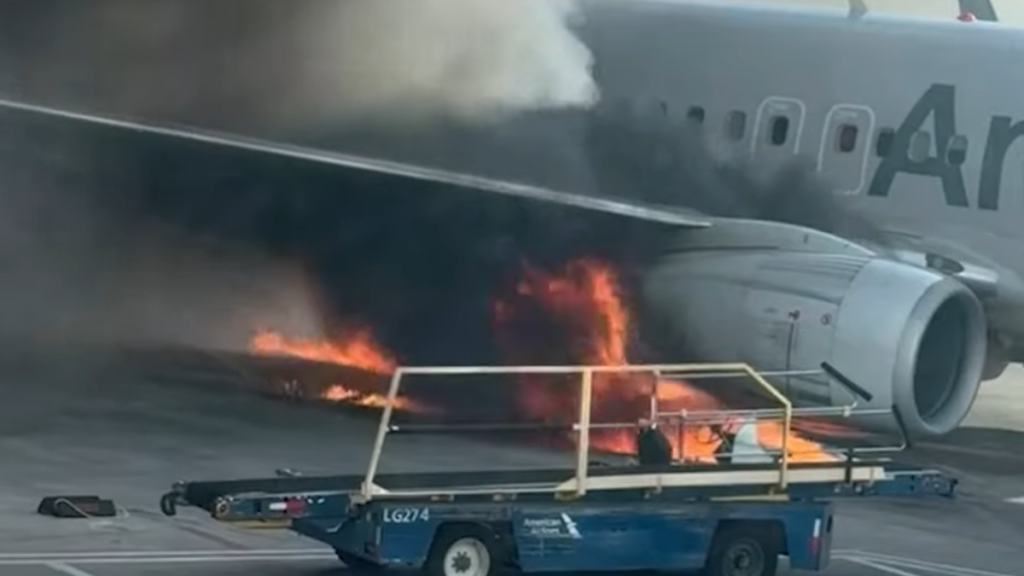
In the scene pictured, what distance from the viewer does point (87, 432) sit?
26250 millimetres

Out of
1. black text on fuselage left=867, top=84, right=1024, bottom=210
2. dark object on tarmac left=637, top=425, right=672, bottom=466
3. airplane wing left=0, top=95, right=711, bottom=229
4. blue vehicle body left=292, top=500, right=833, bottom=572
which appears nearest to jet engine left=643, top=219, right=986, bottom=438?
airplane wing left=0, top=95, right=711, bottom=229

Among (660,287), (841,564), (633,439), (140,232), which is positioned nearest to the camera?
(841,564)

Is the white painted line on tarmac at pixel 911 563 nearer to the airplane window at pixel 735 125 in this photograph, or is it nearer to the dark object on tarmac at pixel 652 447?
the dark object on tarmac at pixel 652 447

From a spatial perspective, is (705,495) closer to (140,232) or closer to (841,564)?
(841,564)

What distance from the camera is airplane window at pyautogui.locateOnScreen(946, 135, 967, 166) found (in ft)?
91.6

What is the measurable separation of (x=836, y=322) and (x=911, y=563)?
4536 mm

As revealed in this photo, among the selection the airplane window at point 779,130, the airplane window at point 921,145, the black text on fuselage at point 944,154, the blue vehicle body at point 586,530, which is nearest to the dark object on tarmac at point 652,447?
the blue vehicle body at point 586,530

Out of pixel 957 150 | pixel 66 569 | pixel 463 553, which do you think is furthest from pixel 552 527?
pixel 957 150

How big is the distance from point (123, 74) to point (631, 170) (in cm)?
534

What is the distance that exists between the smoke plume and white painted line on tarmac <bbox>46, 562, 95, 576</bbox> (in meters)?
8.50

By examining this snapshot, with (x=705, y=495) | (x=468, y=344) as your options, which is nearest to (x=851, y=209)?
(x=468, y=344)

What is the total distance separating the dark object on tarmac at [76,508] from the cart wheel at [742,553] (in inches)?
196

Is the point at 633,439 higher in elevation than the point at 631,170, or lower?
lower

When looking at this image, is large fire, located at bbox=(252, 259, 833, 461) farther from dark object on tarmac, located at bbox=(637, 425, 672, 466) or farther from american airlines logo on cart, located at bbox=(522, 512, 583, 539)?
american airlines logo on cart, located at bbox=(522, 512, 583, 539)
